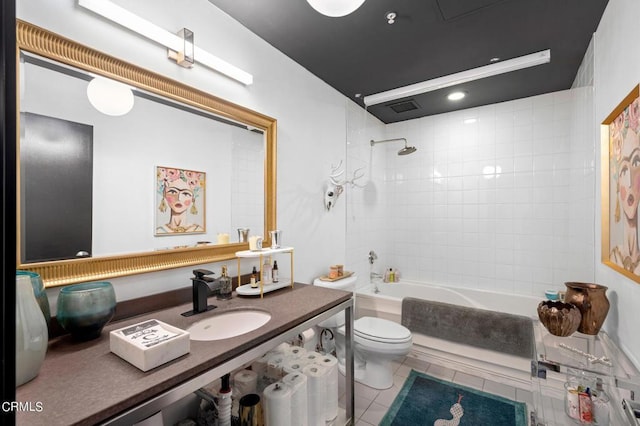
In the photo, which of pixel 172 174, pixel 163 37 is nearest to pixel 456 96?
pixel 163 37

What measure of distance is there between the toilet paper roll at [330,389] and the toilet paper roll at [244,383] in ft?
1.13

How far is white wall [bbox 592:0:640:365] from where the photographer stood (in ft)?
4.17

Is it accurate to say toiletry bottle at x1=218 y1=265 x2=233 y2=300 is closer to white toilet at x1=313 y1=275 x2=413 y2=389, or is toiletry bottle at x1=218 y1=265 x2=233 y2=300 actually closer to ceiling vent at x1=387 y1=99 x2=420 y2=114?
white toilet at x1=313 y1=275 x2=413 y2=389

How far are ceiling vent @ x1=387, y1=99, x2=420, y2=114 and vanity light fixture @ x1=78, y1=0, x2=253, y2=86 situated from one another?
5.98ft

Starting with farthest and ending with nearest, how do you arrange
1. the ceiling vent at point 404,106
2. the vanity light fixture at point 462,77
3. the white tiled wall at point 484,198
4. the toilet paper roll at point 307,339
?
the ceiling vent at point 404,106 → the white tiled wall at point 484,198 → the vanity light fixture at point 462,77 → the toilet paper roll at point 307,339

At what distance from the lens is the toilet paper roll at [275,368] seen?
1.49 m

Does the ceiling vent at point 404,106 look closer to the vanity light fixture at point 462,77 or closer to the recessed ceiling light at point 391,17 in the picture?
the vanity light fixture at point 462,77

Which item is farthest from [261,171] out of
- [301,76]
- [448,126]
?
[448,126]

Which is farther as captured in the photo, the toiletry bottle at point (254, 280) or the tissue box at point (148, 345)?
the toiletry bottle at point (254, 280)

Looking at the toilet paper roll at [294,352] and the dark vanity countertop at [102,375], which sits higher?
the dark vanity countertop at [102,375]

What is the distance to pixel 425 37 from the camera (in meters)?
1.93

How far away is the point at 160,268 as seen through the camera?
134 cm

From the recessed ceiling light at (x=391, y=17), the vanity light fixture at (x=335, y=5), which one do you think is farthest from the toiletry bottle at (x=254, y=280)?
the recessed ceiling light at (x=391, y=17)

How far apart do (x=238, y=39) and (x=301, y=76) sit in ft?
2.06
